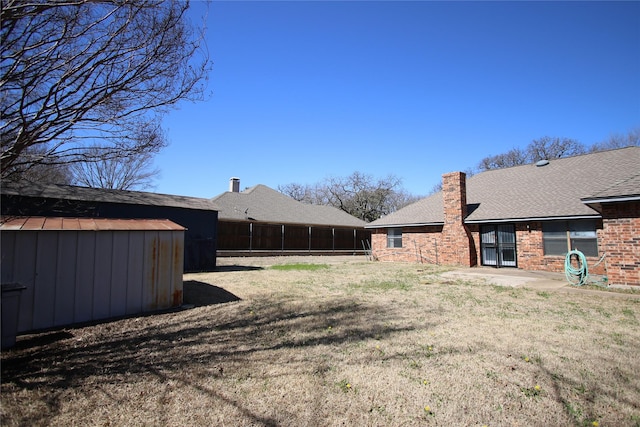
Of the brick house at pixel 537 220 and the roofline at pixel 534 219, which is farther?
the roofline at pixel 534 219

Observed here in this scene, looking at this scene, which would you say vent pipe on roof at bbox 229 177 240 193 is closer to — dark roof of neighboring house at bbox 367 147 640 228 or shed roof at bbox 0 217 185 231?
dark roof of neighboring house at bbox 367 147 640 228

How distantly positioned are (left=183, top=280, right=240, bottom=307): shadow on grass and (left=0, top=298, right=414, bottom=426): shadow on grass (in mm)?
719

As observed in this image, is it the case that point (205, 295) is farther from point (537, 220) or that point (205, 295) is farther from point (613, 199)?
point (537, 220)

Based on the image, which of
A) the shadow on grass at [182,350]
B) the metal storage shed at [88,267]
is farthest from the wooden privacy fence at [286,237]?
the shadow on grass at [182,350]

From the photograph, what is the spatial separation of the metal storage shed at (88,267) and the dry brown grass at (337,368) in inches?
17.4

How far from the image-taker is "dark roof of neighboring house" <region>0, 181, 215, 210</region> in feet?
35.7

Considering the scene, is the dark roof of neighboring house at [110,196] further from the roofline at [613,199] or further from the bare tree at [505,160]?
the bare tree at [505,160]

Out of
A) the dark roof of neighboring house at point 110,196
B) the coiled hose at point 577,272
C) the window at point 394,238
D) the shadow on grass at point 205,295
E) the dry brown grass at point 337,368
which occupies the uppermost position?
the dark roof of neighboring house at point 110,196

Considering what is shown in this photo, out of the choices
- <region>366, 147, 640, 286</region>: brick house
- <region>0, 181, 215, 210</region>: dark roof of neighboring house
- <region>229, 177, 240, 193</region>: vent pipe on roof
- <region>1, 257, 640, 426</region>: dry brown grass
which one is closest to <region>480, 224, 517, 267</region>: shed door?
<region>366, 147, 640, 286</region>: brick house

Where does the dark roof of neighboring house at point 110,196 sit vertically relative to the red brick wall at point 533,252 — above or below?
above

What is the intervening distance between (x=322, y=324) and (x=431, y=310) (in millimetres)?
2405

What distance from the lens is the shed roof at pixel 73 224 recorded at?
540 centimetres

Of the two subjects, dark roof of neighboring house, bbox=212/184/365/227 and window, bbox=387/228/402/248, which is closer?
window, bbox=387/228/402/248

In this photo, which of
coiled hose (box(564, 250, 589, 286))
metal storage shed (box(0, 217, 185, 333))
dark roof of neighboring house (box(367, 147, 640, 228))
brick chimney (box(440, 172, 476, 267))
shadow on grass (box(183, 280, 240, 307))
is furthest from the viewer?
brick chimney (box(440, 172, 476, 267))
